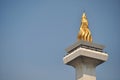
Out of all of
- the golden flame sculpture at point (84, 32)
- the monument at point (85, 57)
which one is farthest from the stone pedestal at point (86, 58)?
the golden flame sculpture at point (84, 32)

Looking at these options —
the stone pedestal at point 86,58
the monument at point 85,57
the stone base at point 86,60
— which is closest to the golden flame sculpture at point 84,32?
the monument at point 85,57

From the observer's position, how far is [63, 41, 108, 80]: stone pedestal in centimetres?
2625

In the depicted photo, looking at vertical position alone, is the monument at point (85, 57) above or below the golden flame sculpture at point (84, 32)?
below

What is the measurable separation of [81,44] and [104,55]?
85.5 inches

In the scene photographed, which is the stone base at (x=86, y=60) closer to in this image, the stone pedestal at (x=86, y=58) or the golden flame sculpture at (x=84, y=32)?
the stone pedestal at (x=86, y=58)

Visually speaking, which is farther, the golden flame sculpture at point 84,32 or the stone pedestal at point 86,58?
the golden flame sculpture at point 84,32

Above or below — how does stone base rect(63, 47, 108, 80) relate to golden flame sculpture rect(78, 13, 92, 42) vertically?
below

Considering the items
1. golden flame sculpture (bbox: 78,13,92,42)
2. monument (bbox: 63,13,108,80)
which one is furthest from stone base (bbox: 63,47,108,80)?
golden flame sculpture (bbox: 78,13,92,42)

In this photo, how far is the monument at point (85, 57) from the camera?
86.2ft

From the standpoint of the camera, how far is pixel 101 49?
27266 mm

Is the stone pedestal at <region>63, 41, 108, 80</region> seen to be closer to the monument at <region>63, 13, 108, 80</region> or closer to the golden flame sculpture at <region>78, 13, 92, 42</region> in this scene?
the monument at <region>63, 13, 108, 80</region>

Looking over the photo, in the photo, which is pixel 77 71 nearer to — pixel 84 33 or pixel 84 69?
pixel 84 69

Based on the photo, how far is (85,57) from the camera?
86.4 feet

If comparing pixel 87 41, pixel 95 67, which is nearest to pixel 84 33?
pixel 87 41
